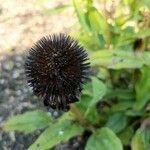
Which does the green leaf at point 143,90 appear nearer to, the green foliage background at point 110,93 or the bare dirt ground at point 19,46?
the green foliage background at point 110,93

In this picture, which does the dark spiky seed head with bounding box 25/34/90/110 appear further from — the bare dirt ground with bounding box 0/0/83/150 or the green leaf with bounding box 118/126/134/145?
the bare dirt ground with bounding box 0/0/83/150

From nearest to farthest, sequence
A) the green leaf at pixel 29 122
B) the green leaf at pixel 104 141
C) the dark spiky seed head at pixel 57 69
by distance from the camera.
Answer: the dark spiky seed head at pixel 57 69 < the green leaf at pixel 104 141 < the green leaf at pixel 29 122

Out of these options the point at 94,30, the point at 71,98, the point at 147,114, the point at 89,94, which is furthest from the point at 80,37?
the point at 71,98

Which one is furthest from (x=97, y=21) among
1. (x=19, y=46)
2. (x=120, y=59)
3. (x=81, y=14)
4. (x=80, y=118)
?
(x=19, y=46)

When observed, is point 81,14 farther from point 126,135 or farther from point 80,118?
point 126,135

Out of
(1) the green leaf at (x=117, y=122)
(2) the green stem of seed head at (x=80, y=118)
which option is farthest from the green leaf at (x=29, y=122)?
(1) the green leaf at (x=117, y=122)

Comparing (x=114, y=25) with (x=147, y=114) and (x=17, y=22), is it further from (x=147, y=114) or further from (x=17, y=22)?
(x=17, y=22)
